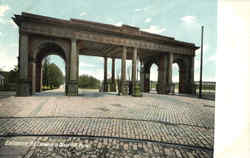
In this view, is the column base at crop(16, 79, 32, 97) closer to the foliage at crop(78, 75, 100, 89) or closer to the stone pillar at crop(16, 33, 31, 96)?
the stone pillar at crop(16, 33, 31, 96)

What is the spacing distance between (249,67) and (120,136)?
9.49 ft

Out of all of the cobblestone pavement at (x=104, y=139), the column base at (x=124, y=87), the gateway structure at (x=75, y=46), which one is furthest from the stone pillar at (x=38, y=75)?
the cobblestone pavement at (x=104, y=139)

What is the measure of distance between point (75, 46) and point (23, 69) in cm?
477

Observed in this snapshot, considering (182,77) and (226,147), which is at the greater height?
(182,77)

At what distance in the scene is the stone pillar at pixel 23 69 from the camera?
941 centimetres

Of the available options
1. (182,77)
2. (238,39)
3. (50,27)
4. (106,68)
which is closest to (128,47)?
(106,68)

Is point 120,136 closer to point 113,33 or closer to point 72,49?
point 72,49

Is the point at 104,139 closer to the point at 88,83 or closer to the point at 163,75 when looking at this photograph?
the point at 163,75

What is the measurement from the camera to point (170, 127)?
367 cm

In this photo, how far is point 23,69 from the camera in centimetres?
957

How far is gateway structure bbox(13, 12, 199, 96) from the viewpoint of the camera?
967 cm

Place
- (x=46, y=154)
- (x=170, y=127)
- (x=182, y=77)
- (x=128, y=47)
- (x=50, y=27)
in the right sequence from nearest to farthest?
(x=46, y=154)
(x=170, y=127)
(x=50, y=27)
(x=128, y=47)
(x=182, y=77)

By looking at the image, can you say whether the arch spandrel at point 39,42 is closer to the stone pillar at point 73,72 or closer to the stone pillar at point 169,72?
the stone pillar at point 73,72

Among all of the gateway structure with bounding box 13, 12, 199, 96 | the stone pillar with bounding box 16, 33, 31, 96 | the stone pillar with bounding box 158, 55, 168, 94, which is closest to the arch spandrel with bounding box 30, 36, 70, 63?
the gateway structure with bounding box 13, 12, 199, 96
